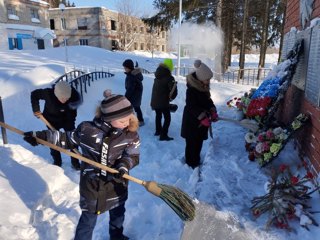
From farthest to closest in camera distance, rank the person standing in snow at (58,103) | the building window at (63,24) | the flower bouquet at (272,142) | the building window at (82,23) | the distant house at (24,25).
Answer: the building window at (63,24) < the building window at (82,23) < the distant house at (24,25) < the person standing in snow at (58,103) < the flower bouquet at (272,142)

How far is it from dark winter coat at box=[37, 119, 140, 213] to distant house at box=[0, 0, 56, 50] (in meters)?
31.4

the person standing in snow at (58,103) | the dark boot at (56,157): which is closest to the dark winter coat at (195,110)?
the person standing in snow at (58,103)

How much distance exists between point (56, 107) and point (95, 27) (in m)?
42.3

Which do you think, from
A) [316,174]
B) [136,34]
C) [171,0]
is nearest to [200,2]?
[171,0]

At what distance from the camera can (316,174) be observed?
323 cm

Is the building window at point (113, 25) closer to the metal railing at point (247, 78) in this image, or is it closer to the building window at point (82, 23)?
the building window at point (82, 23)

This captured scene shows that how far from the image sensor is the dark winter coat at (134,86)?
676 centimetres

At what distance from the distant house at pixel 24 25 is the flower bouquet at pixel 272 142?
30642 millimetres

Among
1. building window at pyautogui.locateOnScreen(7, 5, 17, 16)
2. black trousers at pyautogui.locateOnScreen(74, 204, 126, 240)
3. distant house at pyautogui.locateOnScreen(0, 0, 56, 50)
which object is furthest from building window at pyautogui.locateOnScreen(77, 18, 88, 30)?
black trousers at pyautogui.locateOnScreen(74, 204, 126, 240)

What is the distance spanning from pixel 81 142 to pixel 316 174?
2.39 metres

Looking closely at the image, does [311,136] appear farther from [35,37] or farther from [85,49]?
[35,37]

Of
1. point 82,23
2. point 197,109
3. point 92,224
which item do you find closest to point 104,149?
point 92,224

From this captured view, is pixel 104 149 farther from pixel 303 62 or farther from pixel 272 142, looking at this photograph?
pixel 303 62

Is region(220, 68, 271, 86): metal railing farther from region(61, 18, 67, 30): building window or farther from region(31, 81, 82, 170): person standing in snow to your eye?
region(61, 18, 67, 30): building window
